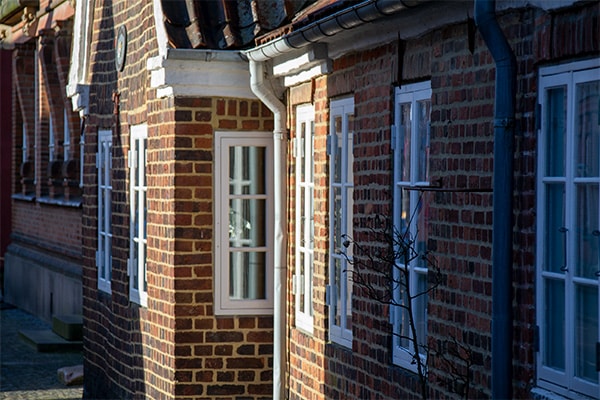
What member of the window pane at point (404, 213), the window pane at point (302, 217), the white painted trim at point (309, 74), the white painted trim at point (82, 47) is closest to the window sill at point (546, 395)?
the window pane at point (404, 213)

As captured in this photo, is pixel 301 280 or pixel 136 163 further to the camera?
pixel 136 163

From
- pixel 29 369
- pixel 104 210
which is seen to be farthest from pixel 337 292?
pixel 29 369

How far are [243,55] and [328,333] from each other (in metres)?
2.34

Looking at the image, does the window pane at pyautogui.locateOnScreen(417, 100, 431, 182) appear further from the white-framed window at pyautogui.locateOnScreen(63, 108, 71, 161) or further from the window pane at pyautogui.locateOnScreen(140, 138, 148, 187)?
the white-framed window at pyautogui.locateOnScreen(63, 108, 71, 161)

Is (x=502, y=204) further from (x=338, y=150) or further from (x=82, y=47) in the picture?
(x=82, y=47)

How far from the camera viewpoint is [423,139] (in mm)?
7660

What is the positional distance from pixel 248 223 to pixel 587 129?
18.3ft

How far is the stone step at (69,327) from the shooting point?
19.0 meters

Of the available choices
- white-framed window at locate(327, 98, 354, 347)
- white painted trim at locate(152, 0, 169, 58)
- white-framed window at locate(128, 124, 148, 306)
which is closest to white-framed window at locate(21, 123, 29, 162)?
white-framed window at locate(128, 124, 148, 306)

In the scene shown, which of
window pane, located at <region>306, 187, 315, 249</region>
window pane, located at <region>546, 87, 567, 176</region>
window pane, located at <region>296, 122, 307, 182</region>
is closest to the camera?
window pane, located at <region>546, 87, 567, 176</region>

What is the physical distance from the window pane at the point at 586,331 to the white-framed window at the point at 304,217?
4121 mm

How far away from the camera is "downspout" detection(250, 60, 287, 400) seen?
10.4 meters

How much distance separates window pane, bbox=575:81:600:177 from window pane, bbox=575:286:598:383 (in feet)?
1.62

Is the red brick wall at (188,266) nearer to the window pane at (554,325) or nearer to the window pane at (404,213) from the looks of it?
the window pane at (404,213)
